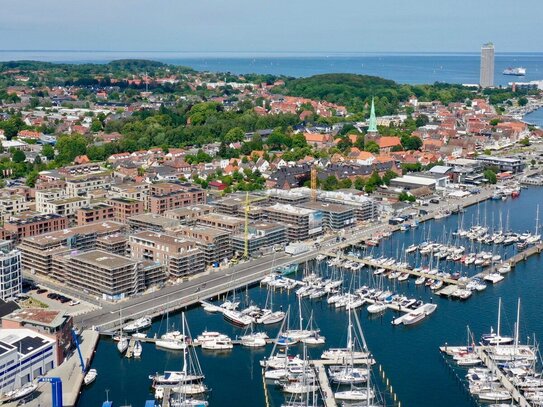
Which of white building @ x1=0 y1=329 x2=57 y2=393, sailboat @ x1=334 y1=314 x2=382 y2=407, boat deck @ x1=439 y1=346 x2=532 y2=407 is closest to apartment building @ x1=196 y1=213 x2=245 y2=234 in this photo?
white building @ x1=0 y1=329 x2=57 y2=393

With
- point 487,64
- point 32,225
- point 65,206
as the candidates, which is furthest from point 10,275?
point 487,64

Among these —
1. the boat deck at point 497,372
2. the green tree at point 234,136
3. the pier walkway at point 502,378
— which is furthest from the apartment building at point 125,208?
the green tree at point 234,136

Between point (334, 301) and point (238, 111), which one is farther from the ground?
point (238, 111)

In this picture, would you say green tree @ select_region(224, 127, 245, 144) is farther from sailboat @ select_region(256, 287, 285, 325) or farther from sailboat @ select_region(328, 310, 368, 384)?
sailboat @ select_region(328, 310, 368, 384)

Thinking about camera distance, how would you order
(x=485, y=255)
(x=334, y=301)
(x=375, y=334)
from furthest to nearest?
(x=485, y=255), (x=334, y=301), (x=375, y=334)

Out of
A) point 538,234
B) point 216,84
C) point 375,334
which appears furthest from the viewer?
point 216,84

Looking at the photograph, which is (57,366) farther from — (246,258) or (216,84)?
(216,84)

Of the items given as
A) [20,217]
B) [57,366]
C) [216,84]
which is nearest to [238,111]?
[216,84]

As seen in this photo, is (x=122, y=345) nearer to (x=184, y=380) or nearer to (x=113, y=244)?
(x=184, y=380)
